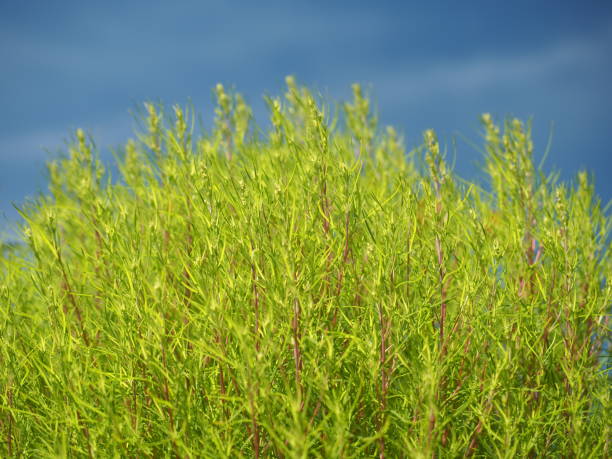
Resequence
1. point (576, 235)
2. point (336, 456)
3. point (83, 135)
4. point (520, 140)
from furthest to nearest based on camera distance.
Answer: point (83, 135) < point (520, 140) < point (576, 235) < point (336, 456)

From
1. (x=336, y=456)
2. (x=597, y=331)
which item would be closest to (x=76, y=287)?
(x=336, y=456)

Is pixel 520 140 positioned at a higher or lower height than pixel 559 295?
higher

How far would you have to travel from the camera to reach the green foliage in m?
2.32

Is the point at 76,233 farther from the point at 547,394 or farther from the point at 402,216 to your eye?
the point at 547,394

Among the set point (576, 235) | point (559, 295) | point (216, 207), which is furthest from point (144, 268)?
point (576, 235)

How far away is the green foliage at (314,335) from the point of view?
232cm

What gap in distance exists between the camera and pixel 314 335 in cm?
235

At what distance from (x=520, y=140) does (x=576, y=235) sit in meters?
1.06

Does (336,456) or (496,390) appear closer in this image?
(336,456)

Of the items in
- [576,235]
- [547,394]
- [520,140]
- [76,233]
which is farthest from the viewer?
[76,233]

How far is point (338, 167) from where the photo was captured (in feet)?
9.49

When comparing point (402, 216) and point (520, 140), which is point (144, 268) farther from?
point (520, 140)

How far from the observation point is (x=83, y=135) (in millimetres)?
4500


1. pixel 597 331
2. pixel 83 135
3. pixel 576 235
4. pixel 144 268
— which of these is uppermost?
pixel 83 135
